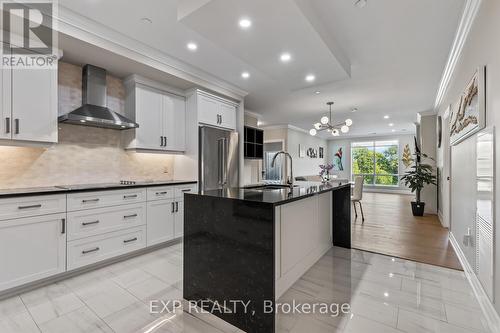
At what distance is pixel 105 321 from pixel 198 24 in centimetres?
261

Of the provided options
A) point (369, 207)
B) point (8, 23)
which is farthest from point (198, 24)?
point (369, 207)

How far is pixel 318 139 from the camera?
11148 mm

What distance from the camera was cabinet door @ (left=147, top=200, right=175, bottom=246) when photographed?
127 inches

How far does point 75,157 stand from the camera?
308 centimetres

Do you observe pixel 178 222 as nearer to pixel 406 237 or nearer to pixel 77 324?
pixel 77 324

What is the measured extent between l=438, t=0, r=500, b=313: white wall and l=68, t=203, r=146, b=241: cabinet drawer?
3548 mm

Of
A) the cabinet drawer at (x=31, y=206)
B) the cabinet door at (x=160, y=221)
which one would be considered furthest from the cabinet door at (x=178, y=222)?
the cabinet drawer at (x=31, y=206)

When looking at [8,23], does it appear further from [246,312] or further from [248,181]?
[248,181]

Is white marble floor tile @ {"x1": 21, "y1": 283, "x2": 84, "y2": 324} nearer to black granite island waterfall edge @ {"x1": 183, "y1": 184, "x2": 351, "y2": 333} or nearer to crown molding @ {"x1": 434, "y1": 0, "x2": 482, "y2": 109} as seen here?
black granite island waterfall edge @ {"x1": 183, "y1": 184, "x2": 351, "y2": 333}

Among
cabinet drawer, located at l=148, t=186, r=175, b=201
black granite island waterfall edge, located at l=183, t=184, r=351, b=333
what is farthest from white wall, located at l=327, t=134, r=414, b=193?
black granite island waterfall edge, located at l=183, t=184, r=351, b=333

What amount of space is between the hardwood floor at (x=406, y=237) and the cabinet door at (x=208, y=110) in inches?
119

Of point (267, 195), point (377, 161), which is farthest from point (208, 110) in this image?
point (377, 161)

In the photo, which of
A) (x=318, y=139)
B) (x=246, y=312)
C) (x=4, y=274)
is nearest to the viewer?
(x=246, y=312)

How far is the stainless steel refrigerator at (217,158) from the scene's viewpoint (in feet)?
12.9
